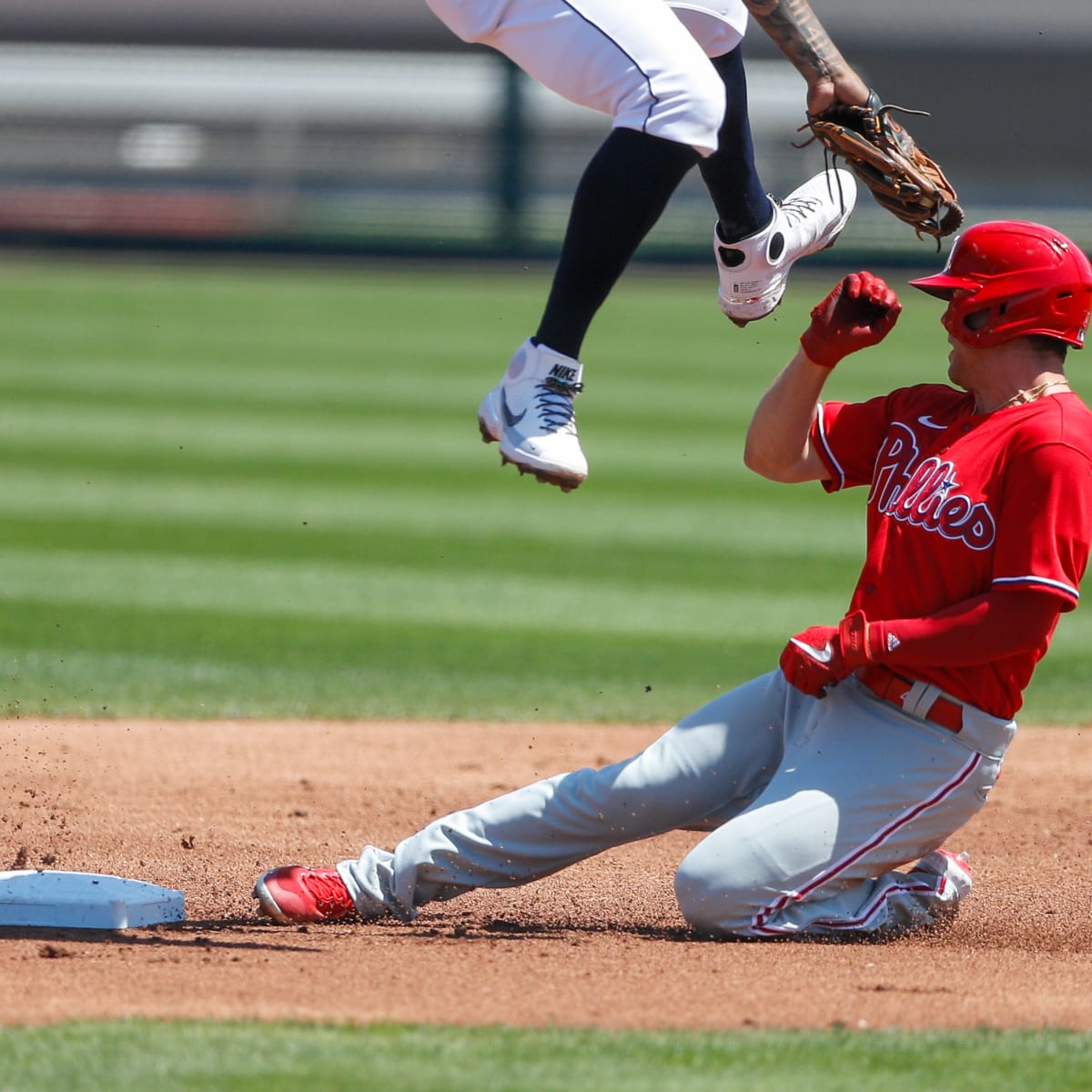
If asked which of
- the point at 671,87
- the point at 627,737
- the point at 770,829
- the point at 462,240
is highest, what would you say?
the point at 671,87

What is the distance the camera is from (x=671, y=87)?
3170 millimetres

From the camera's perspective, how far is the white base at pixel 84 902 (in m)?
3.81

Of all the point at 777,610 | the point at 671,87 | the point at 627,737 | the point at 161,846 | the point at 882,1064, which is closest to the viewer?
the point at 882,1064

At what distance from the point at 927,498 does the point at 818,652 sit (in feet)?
1.30

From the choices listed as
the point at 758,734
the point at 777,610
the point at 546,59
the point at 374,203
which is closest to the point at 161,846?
the point at 758,734

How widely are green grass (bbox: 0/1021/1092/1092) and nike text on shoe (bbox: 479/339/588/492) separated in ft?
3.29

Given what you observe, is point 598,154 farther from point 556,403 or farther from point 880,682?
point 880,682

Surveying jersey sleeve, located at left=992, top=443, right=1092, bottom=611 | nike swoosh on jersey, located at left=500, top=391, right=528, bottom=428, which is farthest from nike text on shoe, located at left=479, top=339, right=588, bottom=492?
jersey sleeve, located at left=992, top=443, right=1092, bottom=611

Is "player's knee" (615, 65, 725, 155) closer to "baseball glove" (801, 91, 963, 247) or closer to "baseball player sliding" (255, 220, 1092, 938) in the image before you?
"baseball glove" (801, 91, 963, 247)

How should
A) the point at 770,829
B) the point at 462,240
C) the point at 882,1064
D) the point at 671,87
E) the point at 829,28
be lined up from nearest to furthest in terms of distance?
the point at 882,1064 < the point at 671,87 < the point at 770,829 < the point at 462,240 < the point at 829,28

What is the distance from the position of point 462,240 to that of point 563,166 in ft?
5.97

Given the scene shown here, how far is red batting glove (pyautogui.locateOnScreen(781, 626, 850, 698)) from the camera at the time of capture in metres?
3.63

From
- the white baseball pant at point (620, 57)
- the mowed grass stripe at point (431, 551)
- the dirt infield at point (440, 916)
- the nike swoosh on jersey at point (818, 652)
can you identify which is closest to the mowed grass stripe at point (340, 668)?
the dirt infield at point (440, 916)

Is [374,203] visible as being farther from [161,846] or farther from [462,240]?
[161,846]
